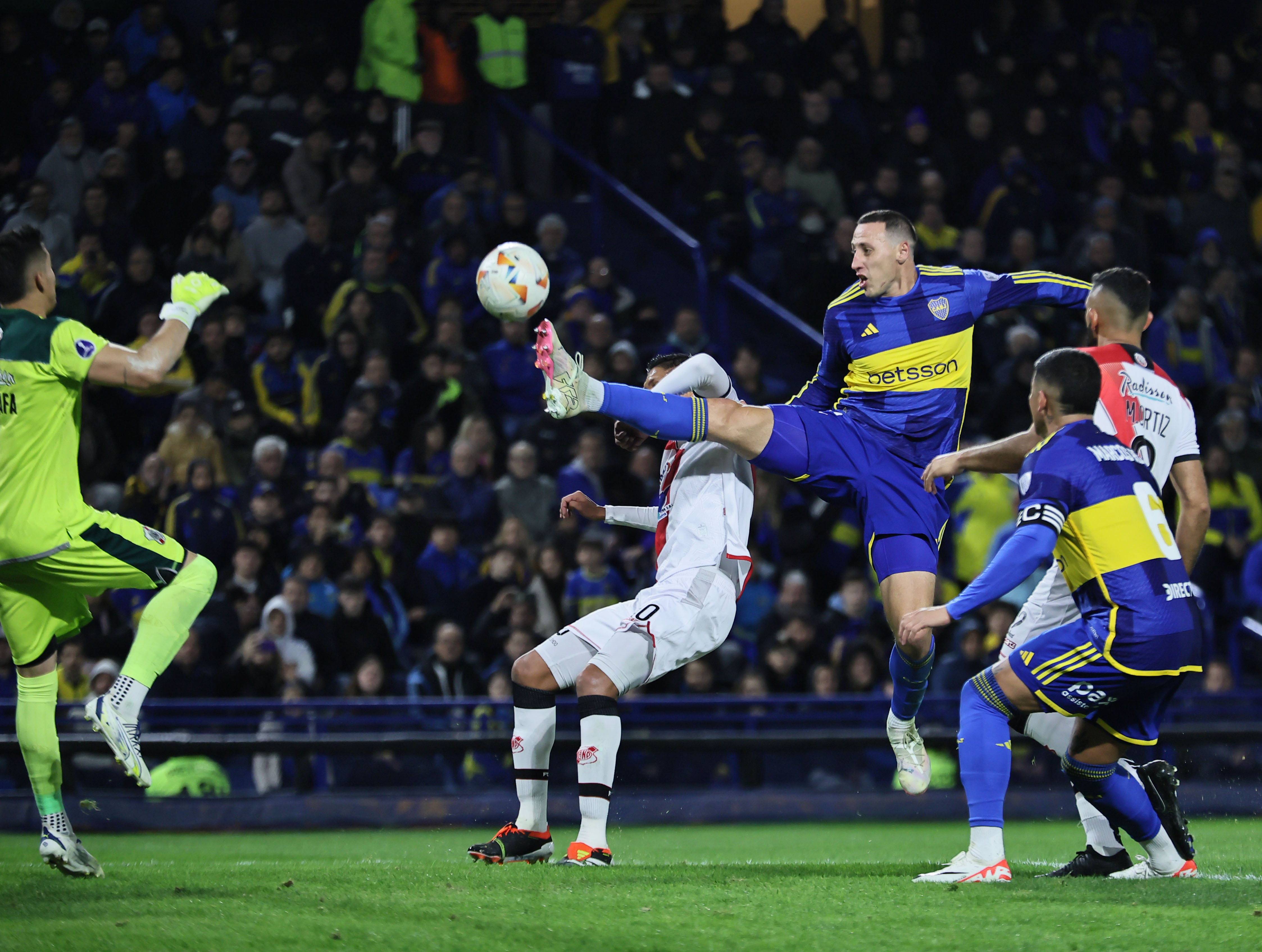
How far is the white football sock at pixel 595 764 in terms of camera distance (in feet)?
20.9

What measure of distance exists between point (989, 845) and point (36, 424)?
4.05 meters

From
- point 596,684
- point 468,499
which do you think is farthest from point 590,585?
point 596,684

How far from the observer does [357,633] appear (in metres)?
11.2

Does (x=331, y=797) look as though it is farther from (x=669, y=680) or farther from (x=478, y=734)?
(x=669, y=680)

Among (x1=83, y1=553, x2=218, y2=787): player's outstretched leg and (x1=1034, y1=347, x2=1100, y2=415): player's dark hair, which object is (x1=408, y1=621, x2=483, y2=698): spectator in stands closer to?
(x1=83, y1=553, x2=218, y2=787): player's outstretched leg

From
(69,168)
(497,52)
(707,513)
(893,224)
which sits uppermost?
(497,52)

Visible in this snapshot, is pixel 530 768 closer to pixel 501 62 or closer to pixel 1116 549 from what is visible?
pixel 1116 549

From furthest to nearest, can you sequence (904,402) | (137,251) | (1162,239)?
(1162,239)
(137,251)
(904,402)

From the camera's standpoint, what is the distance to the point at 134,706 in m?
6.07

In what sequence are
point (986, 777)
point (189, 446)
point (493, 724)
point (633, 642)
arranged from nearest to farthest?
point (986, 777)
point (633, 642)
point (493, 724)
point (189, 446)

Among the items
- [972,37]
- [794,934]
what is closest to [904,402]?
[794,934]

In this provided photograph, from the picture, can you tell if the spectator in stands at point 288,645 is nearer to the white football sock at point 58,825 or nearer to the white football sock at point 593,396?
the white football sock at point 58,825

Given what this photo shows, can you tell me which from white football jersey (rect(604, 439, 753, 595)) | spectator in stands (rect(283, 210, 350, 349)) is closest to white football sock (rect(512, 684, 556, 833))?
white football jersey (rect(604, 439, 753, 595))

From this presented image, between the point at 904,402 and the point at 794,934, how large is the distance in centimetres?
323
